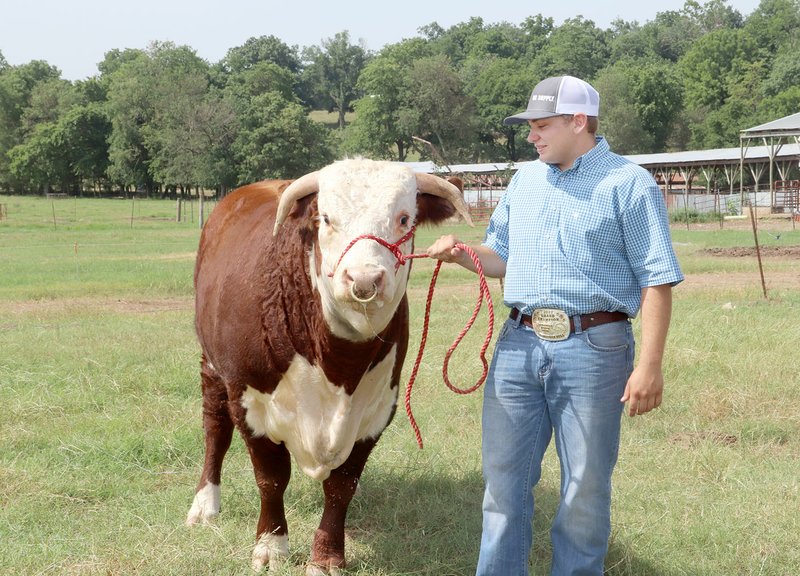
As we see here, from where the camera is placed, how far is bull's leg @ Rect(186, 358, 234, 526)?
5164 millimetres

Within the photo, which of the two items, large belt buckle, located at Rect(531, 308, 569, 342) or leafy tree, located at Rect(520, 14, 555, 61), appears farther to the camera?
leafy tree, located at Rect(520, 14, 555, 61)

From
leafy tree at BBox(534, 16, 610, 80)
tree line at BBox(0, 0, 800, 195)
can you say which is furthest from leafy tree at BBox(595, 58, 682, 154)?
leafy tree at BBox(534, 16, 610, 80)

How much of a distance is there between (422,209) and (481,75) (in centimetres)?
10294

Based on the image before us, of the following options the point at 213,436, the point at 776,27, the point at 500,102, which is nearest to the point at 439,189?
the point at 213,436

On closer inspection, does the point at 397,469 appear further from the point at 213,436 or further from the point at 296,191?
the point at 296,191

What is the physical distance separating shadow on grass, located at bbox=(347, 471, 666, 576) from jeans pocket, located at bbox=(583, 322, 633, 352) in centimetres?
134

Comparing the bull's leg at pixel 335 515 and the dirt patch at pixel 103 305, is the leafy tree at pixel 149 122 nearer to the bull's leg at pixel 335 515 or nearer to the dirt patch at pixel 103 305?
the dirt patch at pixel 103 305

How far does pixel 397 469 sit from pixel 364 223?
7.96 ft

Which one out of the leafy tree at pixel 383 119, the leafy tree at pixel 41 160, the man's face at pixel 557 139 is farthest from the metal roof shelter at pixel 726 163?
the man's face at pixel 557 139

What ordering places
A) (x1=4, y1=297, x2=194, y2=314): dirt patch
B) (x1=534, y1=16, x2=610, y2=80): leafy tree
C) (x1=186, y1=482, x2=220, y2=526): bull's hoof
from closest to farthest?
(x1=186, y1=482, x2=220, y2=526): bull's hoof → (x1=4, y1=297, x2=194, y2=314): dirt patch → (x1=534, y1=16, x2=610, y2=80): leafy tree

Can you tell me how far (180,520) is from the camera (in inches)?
189

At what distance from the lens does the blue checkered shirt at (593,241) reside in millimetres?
3182

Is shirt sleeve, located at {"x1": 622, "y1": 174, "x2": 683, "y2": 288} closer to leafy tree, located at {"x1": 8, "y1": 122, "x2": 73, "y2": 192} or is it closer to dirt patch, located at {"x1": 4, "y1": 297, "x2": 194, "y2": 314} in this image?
dirt patch, located at {"x1": 4, "y1": 297, "x2": 194, "y2": 314}

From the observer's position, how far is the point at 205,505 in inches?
201
